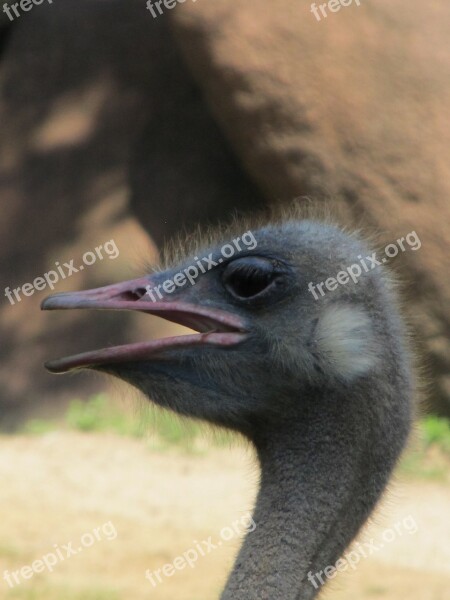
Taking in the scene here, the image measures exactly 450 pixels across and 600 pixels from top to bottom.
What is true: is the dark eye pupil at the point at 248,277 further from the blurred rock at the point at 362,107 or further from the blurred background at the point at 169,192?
the blurred rock at the point at 362,107

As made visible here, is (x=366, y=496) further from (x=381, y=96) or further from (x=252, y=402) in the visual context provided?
(x=381, y=96)

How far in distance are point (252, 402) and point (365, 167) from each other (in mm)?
4122

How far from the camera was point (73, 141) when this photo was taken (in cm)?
757

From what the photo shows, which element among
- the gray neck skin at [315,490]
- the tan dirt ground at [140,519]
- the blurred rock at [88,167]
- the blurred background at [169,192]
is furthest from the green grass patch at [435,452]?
the gray neck skin at [315,490]

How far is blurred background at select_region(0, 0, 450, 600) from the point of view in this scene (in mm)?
5336

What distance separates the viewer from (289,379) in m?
2.13

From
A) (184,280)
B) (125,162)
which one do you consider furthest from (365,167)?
(184,280)

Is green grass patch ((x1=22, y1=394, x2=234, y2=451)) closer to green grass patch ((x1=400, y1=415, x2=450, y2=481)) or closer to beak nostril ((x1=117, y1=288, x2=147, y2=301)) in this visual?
green grass patch ((x1=400, y1=415, x2=450, y2=481))

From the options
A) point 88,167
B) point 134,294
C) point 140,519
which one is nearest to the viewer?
point 134,294

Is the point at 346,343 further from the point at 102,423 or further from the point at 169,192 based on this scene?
the point at 169,192

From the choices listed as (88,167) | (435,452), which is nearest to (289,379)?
(435,452)

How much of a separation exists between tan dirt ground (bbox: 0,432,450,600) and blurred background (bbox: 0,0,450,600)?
13mm

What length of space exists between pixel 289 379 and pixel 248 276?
21cm

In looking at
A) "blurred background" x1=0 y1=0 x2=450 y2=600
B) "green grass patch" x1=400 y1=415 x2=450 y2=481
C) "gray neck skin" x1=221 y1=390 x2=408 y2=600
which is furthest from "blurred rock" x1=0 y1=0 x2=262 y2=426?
"gray neck skin" x1=221 y1=390 x2=408 y2=600
